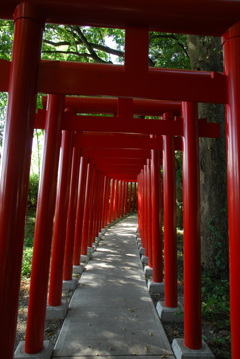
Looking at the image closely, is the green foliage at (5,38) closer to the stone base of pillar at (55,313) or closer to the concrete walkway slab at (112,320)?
the concrete walkway slab at (112,320)

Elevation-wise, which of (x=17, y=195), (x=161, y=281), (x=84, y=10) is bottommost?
(x=161, y=281)

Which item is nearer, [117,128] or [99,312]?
[117,128]

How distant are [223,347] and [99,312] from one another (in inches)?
75.5

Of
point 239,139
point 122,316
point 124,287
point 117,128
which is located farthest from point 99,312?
point 239,139

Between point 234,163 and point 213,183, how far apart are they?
4228mm

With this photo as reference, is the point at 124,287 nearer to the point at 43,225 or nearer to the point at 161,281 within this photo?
the point at 161,281

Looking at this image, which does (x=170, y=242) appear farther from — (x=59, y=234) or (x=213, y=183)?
(x=213, y=183)

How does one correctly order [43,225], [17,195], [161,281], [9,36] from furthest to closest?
1. [9,36]
2. [161,281]
3. [43,225]
4. [17,195]

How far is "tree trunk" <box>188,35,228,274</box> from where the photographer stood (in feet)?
19.7

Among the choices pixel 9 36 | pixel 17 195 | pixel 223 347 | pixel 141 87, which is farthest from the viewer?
pixel 9 36

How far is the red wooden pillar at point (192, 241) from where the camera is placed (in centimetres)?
312

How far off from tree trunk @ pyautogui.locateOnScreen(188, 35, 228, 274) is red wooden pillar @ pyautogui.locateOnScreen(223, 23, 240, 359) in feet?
13.6

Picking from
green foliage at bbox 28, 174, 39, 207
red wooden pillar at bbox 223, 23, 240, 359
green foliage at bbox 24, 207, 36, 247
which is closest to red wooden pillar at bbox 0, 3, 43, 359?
red wooden pillar at bbox 223, 23, 240, 359

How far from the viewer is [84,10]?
6.88 feet
